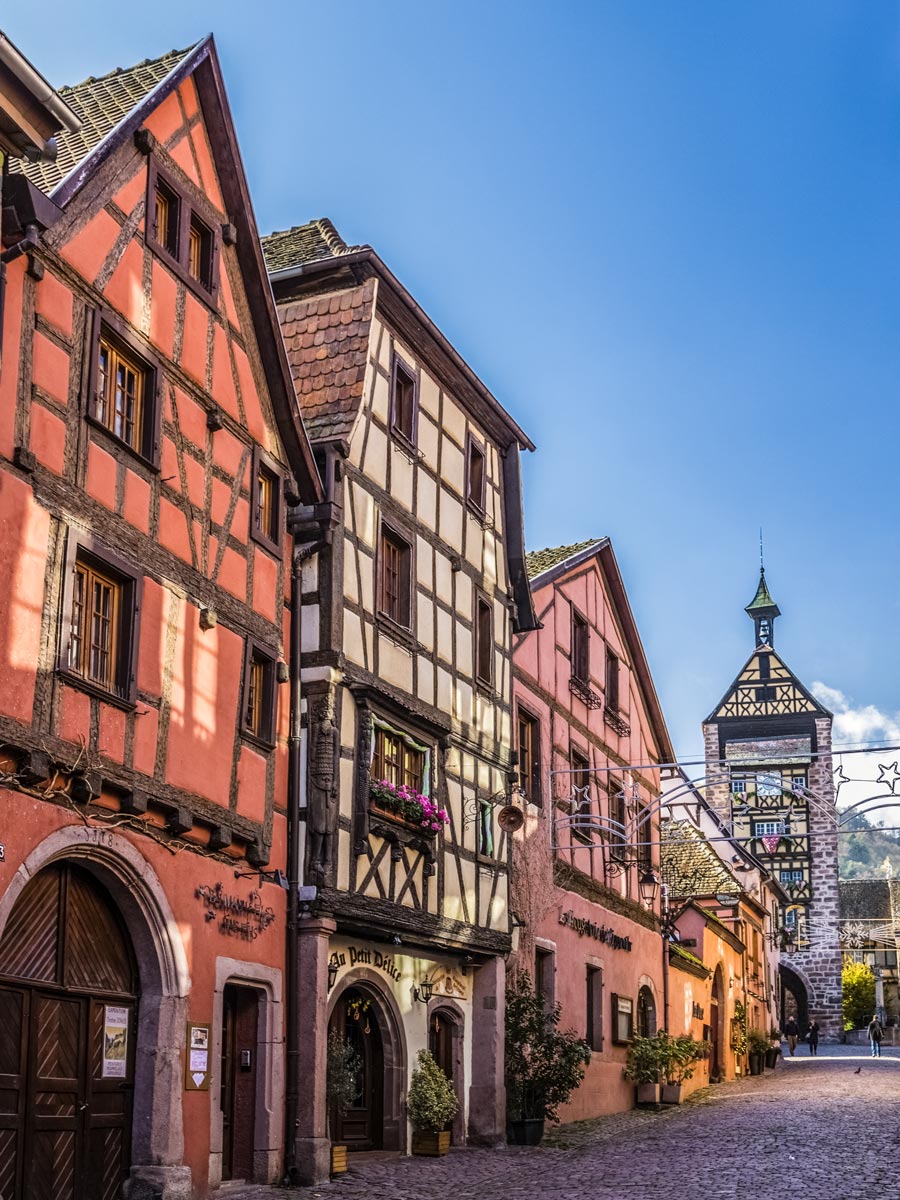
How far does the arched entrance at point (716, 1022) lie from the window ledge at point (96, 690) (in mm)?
26659

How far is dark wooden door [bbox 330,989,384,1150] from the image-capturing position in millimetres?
17453

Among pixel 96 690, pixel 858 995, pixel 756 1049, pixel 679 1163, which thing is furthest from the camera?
pixel 858 995

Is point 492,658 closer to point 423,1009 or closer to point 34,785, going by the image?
point 423,1009

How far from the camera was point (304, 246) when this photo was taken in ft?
65.5

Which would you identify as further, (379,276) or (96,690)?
(379,276)

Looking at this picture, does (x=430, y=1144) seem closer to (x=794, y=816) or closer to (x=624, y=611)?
(x=624, y=611)

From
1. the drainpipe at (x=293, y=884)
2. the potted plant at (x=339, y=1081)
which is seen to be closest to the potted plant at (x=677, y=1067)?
the potted plant at (x=339, y=1081)

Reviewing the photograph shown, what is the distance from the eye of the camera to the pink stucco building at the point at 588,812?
23484mm

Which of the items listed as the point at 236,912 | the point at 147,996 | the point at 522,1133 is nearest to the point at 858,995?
the point at 522,1133

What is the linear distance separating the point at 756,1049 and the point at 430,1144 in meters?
25.5

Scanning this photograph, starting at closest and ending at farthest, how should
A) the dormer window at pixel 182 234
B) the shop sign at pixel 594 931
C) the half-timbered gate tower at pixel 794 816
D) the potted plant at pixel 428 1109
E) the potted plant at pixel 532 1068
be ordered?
the dormer window at pixel 182 234, the potted plant at pixel 428 1109, the potted plant at pixel 532 1068, the shop sign at pixel 594 931, the half-timbered gate tower at pixel 794 816

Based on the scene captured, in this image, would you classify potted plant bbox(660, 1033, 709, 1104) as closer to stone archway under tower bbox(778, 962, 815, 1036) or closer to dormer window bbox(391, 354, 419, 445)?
dormer window bbox(391, 354, 419, 445)

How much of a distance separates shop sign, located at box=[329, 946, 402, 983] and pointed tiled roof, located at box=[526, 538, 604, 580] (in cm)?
851

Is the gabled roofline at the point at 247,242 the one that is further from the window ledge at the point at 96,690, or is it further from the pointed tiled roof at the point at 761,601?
the pointed tiled roof at the point at 761,601
